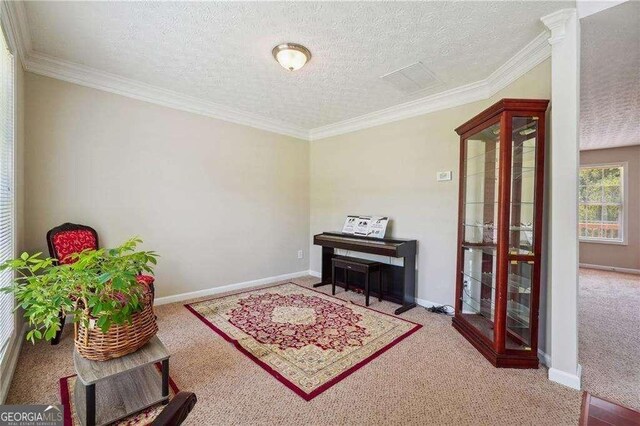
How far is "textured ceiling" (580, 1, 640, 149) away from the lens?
2.05 m

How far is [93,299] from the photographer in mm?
1481

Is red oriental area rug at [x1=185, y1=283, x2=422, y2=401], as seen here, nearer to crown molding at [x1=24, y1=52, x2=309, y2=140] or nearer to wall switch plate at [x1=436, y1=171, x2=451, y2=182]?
wall switch plate at [x1=436, y1=171, x2=451, y2=182]

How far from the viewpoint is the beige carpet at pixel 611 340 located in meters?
2.04

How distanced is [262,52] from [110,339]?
239 cm

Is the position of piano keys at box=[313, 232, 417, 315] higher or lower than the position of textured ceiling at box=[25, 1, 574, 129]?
lower

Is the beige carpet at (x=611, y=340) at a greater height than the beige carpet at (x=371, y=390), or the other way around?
the beige carpet at (x=611, y=340)

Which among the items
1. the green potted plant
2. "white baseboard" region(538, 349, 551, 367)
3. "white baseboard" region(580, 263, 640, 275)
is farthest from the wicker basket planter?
"white baseboard" region(580, 263, 640, 275)

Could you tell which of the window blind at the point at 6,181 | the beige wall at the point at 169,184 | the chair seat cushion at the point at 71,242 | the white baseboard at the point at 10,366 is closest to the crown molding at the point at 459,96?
the beige wall at the point at 169,184

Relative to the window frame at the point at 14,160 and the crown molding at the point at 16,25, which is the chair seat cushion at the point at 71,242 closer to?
the window frame at the point at 14,160

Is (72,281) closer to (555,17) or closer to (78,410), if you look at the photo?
(78,410)

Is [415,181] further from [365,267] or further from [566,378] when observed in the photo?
[566,378]

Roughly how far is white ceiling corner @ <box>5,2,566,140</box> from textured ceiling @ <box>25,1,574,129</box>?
0.01 m

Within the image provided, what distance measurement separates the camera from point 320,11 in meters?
2.03

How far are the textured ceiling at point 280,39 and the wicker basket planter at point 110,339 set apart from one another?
2.02 meters
